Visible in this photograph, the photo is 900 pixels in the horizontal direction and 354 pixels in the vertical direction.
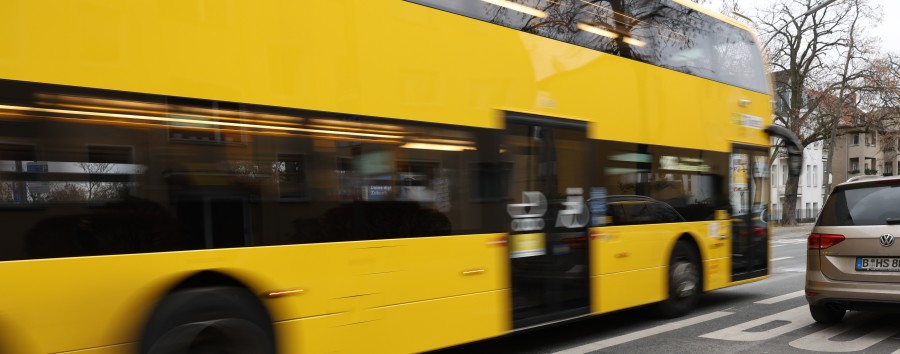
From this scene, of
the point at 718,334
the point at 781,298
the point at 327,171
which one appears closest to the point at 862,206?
the point at 718,334

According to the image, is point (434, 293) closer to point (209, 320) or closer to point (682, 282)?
point (209, 320)

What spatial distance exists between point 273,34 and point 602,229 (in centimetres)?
392

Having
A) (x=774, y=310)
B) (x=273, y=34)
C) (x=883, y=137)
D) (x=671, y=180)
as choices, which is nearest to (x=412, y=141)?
(x=273, y=34)

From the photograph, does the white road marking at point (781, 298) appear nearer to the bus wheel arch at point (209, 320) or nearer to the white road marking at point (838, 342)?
the white road marking at point (838, 342)

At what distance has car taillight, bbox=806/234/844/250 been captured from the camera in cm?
656

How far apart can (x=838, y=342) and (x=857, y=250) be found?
3.08ft

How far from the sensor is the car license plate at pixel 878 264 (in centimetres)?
608

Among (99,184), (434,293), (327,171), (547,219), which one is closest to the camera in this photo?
(99,184)

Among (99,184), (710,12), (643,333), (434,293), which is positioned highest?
(710,12)

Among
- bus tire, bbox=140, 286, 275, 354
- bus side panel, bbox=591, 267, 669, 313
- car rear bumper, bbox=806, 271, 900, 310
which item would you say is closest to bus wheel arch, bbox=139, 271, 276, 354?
bus tire, bbox=140, 286, 275, 354

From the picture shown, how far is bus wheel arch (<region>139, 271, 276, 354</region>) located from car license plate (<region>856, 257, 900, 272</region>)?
571cm

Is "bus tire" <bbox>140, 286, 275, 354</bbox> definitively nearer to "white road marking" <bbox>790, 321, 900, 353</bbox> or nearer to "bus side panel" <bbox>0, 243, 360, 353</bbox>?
"bus side panel" <bbox>0, 243, 360, 353</bbox>

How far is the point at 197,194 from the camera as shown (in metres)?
3.84

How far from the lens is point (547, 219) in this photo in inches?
236
